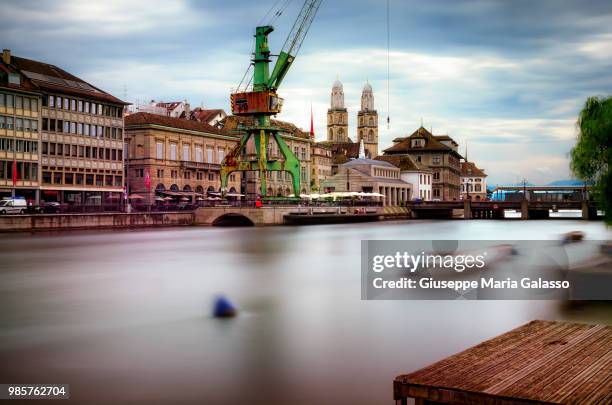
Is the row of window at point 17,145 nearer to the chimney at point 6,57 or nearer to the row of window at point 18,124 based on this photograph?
the row of window at point 18,124

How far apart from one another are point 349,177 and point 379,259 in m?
94.8

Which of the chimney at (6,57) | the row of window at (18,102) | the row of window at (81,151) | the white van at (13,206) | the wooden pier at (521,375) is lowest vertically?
the wooden pier at (521,375)

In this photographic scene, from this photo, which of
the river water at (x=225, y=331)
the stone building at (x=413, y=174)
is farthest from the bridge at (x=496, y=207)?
the river water at (x=225, y=331)

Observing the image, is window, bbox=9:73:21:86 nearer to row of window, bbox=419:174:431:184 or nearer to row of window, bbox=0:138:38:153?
row of window, bbox=0:138:38:153

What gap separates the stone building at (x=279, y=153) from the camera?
13162 cm

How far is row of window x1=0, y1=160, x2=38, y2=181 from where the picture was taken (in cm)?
8156

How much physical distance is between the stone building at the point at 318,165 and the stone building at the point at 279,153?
5.32 metres

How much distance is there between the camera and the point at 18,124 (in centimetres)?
8438

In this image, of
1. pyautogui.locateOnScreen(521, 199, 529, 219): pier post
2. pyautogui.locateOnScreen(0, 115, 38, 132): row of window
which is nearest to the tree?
pyautogui.locateOnScreen(0, 115, 38, 132): row of window

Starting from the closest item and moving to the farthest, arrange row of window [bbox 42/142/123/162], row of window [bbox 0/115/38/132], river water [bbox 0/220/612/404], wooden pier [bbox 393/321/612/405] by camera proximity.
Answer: wooden pier [bbox 393/321/612/405], river water [bbox 0/220/612/404], row of window [bbox 0/115/38/132], row of window [bbox 42/142/123/162]

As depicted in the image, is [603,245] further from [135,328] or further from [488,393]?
[488,393]

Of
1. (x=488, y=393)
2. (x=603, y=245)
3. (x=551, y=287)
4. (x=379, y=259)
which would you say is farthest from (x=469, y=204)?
(x=488, y=393)

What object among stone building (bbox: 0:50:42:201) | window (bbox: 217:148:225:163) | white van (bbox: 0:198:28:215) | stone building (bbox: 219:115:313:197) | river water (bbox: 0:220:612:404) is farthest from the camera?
stone building (bbox: 219:115:313:197)

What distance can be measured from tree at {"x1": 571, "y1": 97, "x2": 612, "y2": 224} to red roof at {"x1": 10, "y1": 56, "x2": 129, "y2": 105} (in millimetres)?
66154
